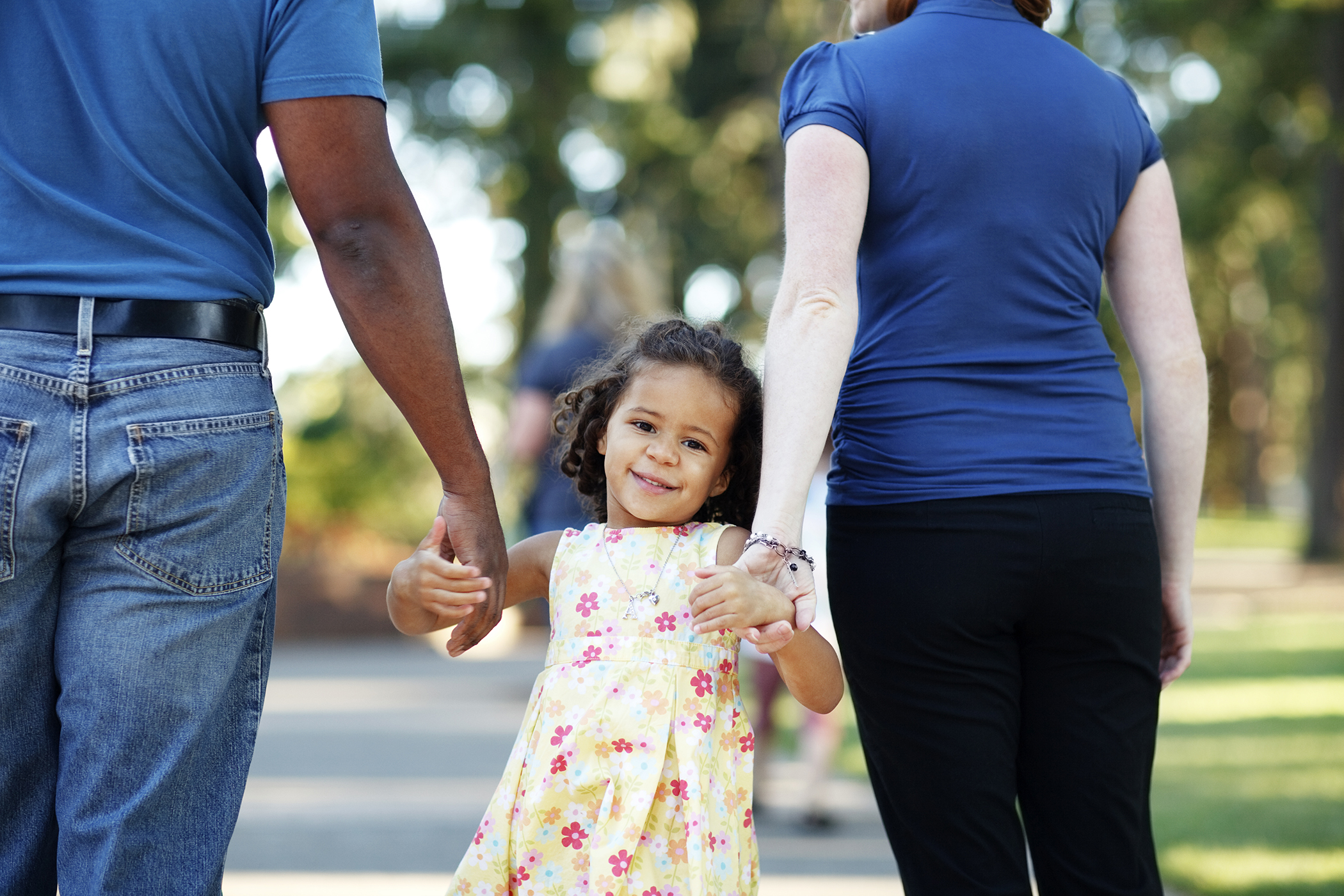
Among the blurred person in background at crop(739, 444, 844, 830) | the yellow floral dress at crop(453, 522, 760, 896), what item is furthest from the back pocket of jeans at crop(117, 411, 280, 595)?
the blurred person in background at crop(739, 444, 844, 830)

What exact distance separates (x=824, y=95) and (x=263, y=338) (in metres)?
0.94

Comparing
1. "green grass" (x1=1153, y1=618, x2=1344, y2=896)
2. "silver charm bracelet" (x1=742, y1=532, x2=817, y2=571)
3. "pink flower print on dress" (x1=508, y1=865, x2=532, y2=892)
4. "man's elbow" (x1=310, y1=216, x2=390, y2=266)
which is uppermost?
"man's elbow" (x1=310, y1=216, x2=390, y2=266)

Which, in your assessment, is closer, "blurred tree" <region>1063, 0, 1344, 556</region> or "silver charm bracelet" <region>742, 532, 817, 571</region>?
"silver charm bracelet" <region>742, 532, 817, 571</region>

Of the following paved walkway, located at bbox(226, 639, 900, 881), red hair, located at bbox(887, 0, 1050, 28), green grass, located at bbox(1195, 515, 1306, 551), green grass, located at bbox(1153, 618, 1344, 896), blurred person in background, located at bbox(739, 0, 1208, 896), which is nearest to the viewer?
blurred person in background, located at bbox(739, 0, 1208, 896)

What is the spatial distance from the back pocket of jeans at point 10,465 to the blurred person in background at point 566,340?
3.25 meters

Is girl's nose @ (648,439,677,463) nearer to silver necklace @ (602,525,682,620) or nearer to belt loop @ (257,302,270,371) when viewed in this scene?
silver necklace @ (602,525,682,620)

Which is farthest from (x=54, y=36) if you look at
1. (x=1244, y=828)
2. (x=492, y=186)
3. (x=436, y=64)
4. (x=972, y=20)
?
(x=492, y=186)

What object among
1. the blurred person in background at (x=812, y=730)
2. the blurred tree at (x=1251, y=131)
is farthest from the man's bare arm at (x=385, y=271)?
the blurred tree at (x=1251, y=131)

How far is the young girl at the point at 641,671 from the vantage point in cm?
232

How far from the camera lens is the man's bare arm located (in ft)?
6.70

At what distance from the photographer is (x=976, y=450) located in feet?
7.20

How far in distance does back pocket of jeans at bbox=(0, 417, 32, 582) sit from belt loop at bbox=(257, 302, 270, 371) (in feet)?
1.19

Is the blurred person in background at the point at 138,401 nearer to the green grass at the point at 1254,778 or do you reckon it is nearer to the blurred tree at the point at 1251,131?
the green grass at the point at 1254,778

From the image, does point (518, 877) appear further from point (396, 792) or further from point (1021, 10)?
point (396, 792)
